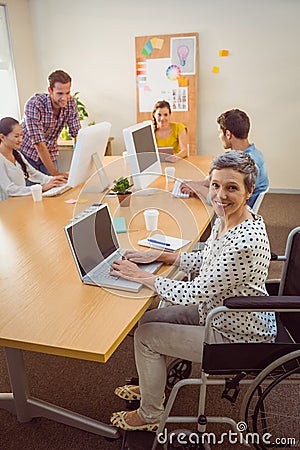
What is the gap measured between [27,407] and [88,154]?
4.65 feet

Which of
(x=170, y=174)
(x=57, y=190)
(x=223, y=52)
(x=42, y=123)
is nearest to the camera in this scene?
(x=57, y=190)

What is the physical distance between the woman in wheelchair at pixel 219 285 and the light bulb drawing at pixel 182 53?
3.63 m

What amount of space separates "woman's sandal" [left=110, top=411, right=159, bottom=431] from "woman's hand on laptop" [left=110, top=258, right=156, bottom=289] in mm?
566

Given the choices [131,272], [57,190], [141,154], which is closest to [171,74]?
[141,154]

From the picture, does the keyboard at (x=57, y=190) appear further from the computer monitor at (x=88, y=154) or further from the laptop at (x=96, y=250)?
the laptop at (x=96, y=250)

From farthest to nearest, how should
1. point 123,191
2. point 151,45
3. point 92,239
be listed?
point 151,45, point 123,191, point 92,239

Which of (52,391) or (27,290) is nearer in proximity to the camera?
(27,290)

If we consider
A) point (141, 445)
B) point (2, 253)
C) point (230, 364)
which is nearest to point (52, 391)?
point (141, 445)

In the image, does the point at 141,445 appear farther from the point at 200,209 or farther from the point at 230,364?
the point at 200,209

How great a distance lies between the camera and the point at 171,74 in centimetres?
487

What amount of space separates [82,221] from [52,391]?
0.92 m

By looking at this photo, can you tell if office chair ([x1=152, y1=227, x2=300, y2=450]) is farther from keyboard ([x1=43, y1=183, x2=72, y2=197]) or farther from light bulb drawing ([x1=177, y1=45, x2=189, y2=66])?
light bulb drawing ([x1=177, y1=45, x2=189, y2=66])

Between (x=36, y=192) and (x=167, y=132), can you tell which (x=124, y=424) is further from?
(x=167, y=132)

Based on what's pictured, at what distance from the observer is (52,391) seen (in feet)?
6.57
